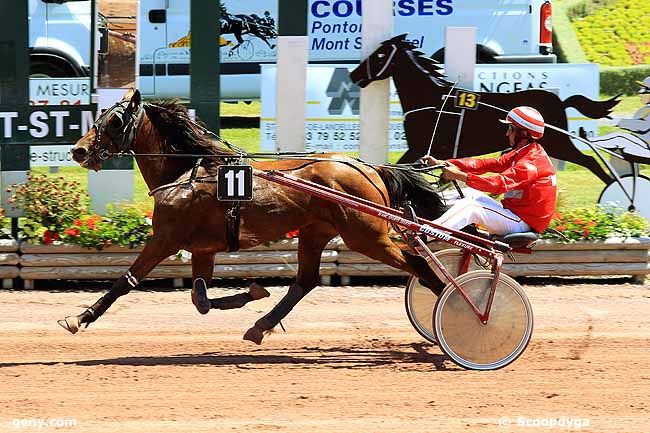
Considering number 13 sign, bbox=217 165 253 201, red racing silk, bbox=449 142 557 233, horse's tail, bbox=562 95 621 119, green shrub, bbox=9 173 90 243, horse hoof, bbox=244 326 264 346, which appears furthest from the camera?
horse's tail, bbox=562 95 621 119

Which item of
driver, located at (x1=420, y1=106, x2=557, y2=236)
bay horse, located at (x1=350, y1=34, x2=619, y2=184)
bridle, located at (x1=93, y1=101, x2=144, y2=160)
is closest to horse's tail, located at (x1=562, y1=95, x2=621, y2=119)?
bay horse, located at (x1=350, y1=34, x2=619, y2=184)

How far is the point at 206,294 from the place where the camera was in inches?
301

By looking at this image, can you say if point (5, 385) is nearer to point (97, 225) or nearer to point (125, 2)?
point (97, 225)

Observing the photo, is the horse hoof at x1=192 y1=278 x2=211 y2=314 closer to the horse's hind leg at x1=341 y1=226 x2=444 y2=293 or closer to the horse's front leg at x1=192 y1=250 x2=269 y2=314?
the horse's front leg at x1=192 y1=250 x2=269 y2=314

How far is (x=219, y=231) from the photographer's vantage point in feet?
24.8

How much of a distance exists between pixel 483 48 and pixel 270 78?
19.7 ft

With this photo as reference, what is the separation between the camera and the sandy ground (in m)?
6.15

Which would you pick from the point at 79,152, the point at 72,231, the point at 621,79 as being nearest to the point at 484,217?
the point at 79,152

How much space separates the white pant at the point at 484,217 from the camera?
7.25m

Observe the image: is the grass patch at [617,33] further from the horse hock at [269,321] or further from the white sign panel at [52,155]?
the horse hock at [269,321]

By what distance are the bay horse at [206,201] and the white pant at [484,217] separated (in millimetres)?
481

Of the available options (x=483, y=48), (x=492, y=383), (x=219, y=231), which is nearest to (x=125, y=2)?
(x=219, y=231)

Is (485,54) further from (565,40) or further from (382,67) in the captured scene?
(382,67)

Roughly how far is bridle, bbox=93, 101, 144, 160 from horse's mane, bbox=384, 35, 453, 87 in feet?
11.6
